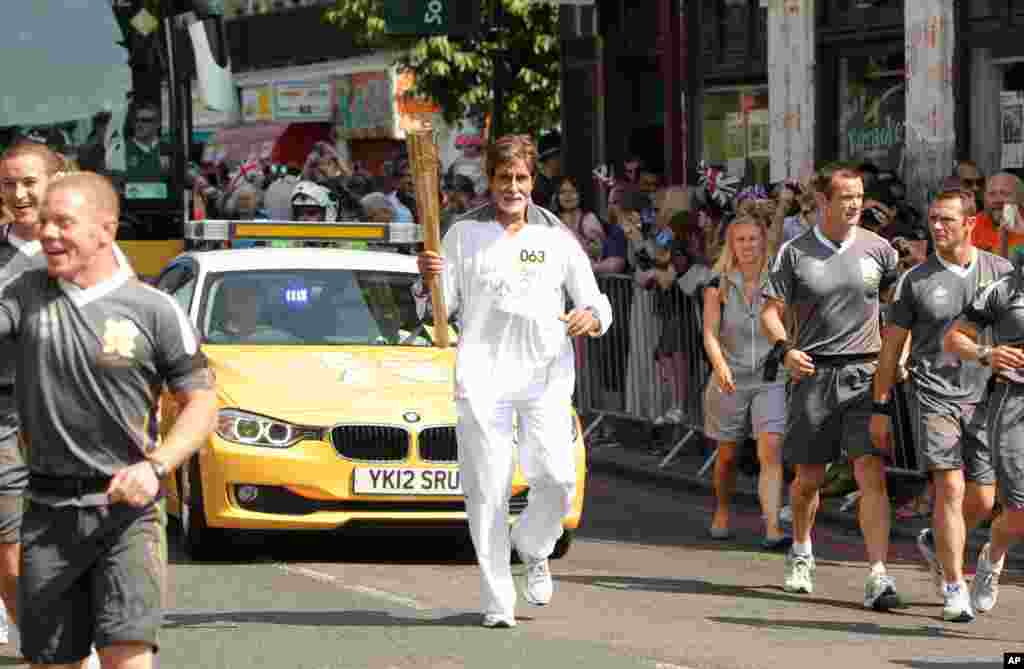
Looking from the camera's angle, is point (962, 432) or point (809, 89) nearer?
point (962, 432)

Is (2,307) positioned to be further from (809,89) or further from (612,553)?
(809,89)

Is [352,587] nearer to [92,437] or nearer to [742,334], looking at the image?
[742,334]

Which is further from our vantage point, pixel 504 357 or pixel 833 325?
pixel 833 325

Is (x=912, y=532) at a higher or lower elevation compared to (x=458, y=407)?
lower

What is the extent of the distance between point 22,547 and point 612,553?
655 cm

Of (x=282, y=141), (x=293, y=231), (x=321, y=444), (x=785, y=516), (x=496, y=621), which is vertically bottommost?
(x=785, y=516)

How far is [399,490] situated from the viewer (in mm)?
11305

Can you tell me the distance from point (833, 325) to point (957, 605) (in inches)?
58.4

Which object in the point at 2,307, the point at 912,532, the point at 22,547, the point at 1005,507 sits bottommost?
the point at 912,532

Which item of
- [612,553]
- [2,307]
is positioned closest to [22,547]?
[2,307]

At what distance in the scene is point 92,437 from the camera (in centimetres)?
627

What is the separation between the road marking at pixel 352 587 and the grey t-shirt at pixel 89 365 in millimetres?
3937

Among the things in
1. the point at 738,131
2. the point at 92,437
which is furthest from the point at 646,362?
the point at 92,437

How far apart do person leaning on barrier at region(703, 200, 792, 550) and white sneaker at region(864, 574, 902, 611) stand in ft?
7.80
